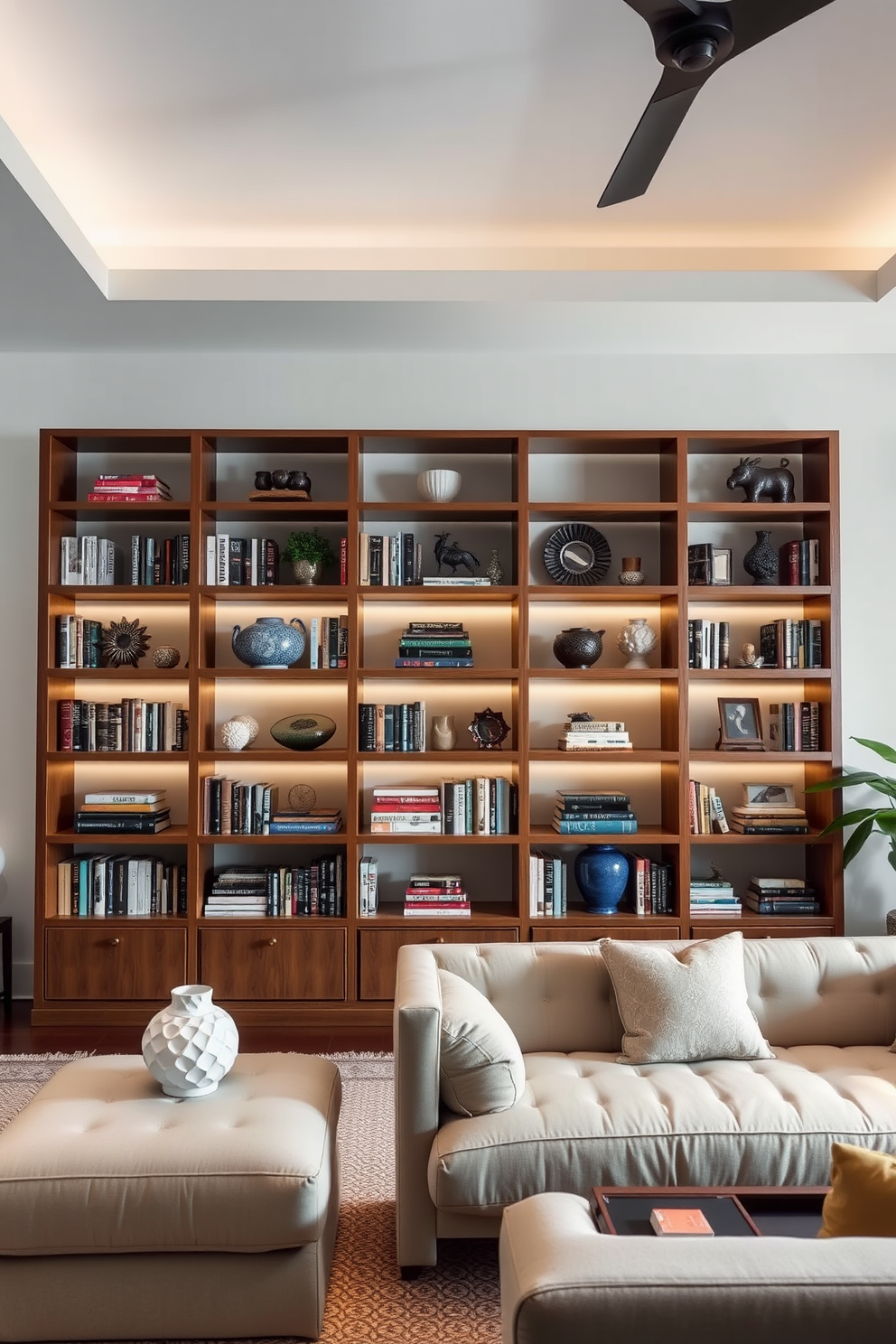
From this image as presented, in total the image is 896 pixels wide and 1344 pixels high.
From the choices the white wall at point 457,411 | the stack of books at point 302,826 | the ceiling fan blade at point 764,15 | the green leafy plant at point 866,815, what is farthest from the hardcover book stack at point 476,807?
the ceiling fan blade at point 764,15

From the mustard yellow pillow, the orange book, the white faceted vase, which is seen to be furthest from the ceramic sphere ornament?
the mustard yellow pillow

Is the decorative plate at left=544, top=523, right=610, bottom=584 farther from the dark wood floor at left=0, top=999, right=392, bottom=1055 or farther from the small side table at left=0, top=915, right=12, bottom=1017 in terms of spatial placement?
the small side table at left=0, top=915, right=12, bottom=1017

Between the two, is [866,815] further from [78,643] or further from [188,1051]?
[78,643]

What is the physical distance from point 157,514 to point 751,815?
2.81 metres

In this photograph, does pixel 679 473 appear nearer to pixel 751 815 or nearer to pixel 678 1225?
pixel 751 815

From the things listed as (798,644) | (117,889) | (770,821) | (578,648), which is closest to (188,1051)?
(117,889)

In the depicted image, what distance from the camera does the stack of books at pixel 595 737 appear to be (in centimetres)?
403

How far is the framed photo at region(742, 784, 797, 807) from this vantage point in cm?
413

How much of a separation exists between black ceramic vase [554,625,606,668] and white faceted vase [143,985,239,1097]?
90.5 inches

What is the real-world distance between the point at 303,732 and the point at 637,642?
1456 millimetres

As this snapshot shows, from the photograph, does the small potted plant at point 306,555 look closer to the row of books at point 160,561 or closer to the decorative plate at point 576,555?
the row of books at point 160,561

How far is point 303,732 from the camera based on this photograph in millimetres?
4078

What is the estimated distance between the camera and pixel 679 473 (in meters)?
4.04

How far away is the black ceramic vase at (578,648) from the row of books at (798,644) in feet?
2.47
